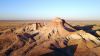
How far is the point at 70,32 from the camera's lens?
5022cm

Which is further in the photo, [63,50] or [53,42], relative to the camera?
[53,42]

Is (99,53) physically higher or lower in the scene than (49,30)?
→ lower

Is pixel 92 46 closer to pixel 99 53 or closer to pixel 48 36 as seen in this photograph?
pixel 99 53

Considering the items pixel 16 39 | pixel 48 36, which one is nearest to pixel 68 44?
pixel 48 36

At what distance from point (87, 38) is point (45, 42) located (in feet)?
32.4

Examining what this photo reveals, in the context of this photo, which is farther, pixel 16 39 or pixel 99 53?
pixel 16 39

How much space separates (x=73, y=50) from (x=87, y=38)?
6.53 meters

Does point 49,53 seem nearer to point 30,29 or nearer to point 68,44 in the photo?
point 68,44

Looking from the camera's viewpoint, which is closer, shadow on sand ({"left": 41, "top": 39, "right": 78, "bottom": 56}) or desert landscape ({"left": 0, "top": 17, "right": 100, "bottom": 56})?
shadow on sand ({"left": 41, "top": 39, "right": 78, "bottom": 56})

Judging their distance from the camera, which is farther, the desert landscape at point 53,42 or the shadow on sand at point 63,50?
the desert landscape at point 53,42

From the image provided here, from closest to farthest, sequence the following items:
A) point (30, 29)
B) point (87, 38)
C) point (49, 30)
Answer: point (87, 38) < point (49, 30) < point (30, 29)

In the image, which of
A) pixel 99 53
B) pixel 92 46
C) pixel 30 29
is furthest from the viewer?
pixel 30 29

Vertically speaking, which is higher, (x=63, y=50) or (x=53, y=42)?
(x=53, y=42)

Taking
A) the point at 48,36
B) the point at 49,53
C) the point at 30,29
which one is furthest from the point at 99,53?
the point at 30,29
